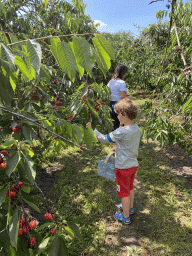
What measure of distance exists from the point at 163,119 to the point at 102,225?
156 cm

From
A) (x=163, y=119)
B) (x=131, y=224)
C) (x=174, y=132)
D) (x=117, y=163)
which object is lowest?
(x=131, y=224)

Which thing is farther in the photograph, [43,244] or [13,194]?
[13,194]

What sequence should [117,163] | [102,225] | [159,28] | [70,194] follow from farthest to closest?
[159,28]
[70,194]
[102,225]
[117,163]

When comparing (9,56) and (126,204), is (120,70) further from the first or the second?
(9,56)

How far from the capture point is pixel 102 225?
2.19 m

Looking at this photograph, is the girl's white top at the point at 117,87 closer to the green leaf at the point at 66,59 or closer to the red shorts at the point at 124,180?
the red shorts at the point at 124,180

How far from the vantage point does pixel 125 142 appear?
1.88 m

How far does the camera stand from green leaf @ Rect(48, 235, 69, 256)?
0.75 metres

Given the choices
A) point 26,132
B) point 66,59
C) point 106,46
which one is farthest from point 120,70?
point 66,59

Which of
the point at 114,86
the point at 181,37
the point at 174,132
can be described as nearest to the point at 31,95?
the point at 114,86

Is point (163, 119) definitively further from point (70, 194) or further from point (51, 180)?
Result: point (51, 180)

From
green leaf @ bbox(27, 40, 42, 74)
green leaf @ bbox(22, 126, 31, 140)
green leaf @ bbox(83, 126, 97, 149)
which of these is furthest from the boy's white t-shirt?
green leaf @ bbox(27, 40, 42, 74)

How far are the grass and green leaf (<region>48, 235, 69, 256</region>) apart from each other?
0.78 meters

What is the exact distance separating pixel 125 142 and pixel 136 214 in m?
1.11
